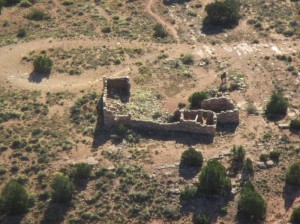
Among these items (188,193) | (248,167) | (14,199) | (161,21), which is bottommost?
(14,199)

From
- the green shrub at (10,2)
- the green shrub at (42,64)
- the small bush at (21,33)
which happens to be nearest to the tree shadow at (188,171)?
the green shrub at (42,64)

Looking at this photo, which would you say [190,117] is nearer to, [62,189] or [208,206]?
[208,206]

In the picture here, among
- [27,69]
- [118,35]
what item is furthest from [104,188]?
[118,35]

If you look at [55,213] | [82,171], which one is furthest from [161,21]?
[55,213]

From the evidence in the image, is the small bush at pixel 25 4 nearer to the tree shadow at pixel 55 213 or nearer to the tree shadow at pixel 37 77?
the tree shadow at pixel 37 77

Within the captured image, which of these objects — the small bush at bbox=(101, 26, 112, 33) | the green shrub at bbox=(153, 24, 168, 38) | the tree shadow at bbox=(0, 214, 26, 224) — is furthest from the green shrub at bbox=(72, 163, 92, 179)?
the small bush at bbox=(101, 26, 112, 33)

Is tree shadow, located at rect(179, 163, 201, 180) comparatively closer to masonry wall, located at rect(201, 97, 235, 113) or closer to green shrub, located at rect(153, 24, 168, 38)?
masonry wall, located at rect(201, 97, 235, 113)
